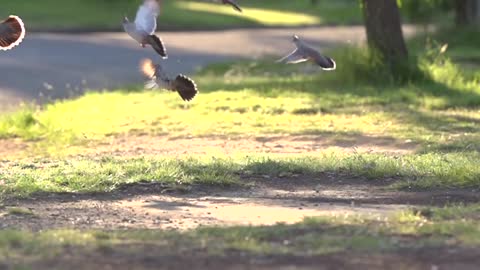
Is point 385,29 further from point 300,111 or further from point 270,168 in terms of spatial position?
point 270,168

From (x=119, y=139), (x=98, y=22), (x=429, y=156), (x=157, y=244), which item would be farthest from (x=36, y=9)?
(x=157, y=244)

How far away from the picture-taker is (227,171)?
30.9 ft

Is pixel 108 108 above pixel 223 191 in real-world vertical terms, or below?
above

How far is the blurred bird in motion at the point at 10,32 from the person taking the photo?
8.73 metres

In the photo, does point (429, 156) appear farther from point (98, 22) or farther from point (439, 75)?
point (98, 22)

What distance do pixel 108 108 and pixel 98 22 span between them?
1850cm

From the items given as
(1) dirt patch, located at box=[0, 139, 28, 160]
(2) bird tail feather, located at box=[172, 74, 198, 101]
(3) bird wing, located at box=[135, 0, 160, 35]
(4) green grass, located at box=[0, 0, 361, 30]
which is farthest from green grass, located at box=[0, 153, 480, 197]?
(4) green grass, located at box=[0, 0, 361, 30]

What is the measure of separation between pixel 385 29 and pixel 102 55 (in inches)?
367

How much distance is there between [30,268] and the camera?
582 cm

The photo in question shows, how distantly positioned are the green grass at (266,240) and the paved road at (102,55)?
1001 cm

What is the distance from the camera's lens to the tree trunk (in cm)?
1638

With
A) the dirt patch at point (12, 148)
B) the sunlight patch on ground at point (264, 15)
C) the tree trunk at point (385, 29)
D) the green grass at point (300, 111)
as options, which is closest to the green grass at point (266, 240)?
the green grass at point (300, 111)

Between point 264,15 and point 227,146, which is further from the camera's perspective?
point 264,15

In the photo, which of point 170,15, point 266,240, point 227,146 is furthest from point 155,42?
point 170,15
